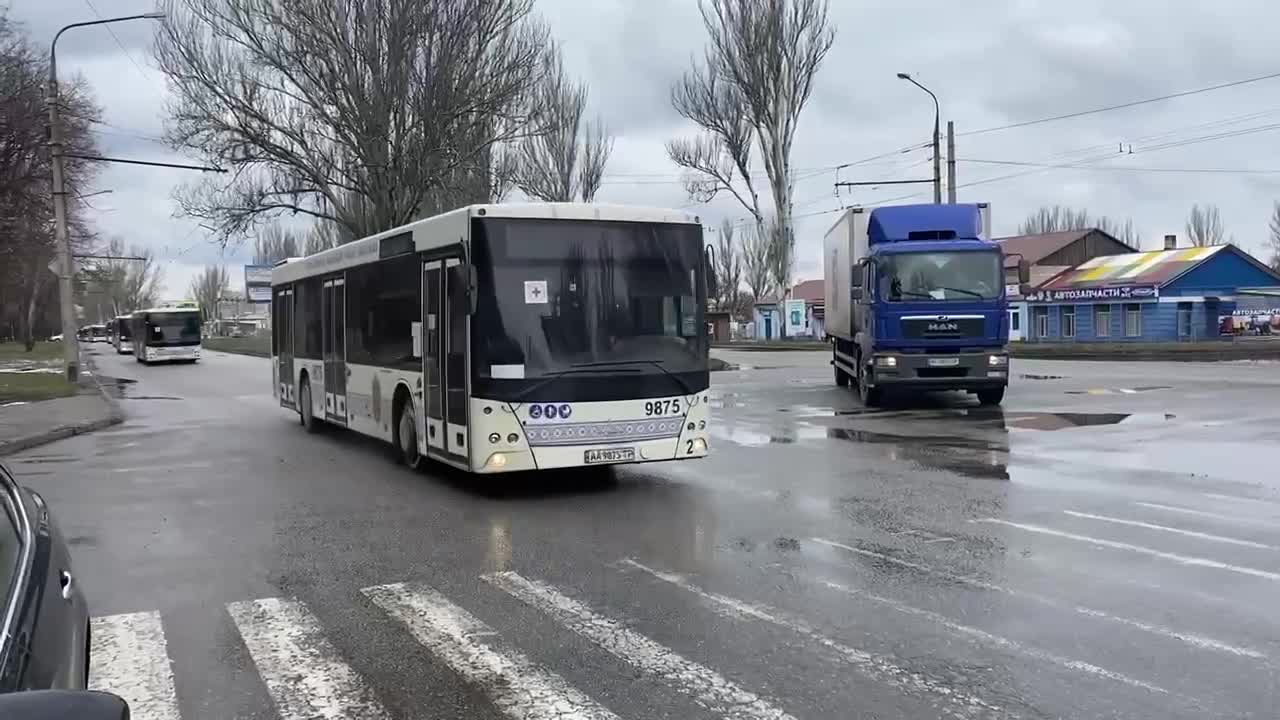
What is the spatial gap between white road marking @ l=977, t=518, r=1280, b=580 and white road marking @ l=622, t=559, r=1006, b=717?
10.1 ft

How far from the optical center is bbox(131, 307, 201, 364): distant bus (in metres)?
54.2

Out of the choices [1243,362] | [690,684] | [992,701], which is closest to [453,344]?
[690,684]

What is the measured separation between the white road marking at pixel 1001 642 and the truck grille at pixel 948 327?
12.6 meters

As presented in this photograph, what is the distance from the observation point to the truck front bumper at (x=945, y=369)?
1862cm

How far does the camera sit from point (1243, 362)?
110 feet

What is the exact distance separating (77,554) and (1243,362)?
3452 cm

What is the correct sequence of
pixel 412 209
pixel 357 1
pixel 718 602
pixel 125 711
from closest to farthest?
pixel 125 711 → pixel 718 602 → pixel 357 1 → pixel 412 209

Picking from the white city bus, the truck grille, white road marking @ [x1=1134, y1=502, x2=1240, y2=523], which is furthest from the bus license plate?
the truck grille

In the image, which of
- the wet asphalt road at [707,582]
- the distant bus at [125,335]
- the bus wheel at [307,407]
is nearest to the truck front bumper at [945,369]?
the wet asphalt road at [707,582]

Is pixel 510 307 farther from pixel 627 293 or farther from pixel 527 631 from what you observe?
pixel 527 631

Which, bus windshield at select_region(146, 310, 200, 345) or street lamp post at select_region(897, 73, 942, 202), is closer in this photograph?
street lamp post at select_region(897, 73, 942, 202)

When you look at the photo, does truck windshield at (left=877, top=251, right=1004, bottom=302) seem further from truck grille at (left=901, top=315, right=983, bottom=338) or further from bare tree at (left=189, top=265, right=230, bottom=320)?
bare tree at (left=189, top=265, right=230, bottom=320)

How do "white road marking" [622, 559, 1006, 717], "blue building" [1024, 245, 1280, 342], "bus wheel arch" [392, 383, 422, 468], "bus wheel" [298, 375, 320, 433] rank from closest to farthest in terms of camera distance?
"white road marking" [622, 559, 1006, 717], "bus wheel arch" [392, 383, 422, 468], "bus wheel" [298, 375, 320, 433], "blue building" [1024, 245, 1280, 342]

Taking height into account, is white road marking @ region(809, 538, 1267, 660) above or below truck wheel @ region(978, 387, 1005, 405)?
below
